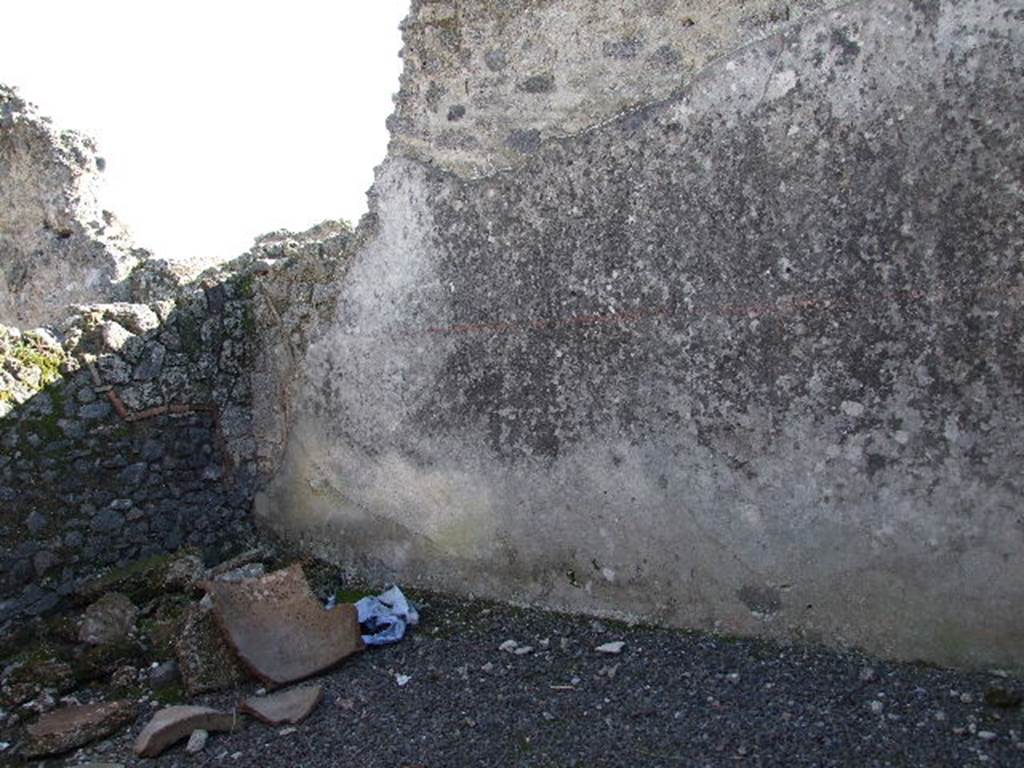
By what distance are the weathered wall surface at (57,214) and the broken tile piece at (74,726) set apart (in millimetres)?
3388

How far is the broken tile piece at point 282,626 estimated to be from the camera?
146 inches

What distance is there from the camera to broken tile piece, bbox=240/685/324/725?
3383 mm

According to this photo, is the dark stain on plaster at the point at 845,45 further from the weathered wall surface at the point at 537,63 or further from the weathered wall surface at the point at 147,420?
the weathered wall surface at the point at 147,420

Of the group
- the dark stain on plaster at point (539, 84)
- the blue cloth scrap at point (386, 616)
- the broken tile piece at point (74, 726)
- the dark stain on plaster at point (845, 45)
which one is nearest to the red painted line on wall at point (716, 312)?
the dark stain on plaster at point (845, 45)

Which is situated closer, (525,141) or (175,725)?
(175,725)

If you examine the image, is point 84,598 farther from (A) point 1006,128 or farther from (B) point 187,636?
(A) point 1006,128

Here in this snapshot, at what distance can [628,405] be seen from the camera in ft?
12.2

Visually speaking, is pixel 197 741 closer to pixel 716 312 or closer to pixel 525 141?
pixel 716 312

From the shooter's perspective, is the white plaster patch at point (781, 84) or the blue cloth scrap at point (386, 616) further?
the blue cloth scrap at point (386, 616)

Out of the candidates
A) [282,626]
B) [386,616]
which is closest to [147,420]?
[282,626]

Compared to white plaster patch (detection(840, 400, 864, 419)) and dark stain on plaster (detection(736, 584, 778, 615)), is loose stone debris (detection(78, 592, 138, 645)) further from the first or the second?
white plaster patch (detection(840, 400, 864, 419))

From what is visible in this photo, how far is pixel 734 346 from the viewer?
3.47 meters

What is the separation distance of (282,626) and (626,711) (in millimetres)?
1405

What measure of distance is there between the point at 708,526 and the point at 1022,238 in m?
1.37
